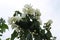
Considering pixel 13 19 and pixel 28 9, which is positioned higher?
pixel 28 9

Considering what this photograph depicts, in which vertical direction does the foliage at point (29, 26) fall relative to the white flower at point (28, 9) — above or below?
below

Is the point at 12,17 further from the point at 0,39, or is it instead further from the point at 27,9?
the point at 0,39

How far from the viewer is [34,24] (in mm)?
3928

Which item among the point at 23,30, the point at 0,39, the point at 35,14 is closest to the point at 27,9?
the point at 35,14

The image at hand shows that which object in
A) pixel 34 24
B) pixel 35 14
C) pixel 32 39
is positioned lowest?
pixel 32 39

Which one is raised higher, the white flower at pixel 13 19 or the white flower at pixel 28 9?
the white flower at pixel 28 9

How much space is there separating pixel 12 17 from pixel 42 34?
691 mm

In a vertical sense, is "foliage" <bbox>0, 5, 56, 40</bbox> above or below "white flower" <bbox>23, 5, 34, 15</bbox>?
below

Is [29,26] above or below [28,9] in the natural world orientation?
below

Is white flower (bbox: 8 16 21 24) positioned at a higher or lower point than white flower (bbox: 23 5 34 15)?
lower

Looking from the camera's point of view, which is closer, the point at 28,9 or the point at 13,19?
the point at 13,19

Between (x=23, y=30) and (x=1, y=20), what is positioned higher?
(x=1, y=20)

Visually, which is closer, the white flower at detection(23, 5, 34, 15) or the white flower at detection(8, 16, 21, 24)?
the white flower at detection(8, 16, 21, 24)

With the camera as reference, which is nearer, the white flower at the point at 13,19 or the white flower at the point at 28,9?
the white flower at the point at 13,19
